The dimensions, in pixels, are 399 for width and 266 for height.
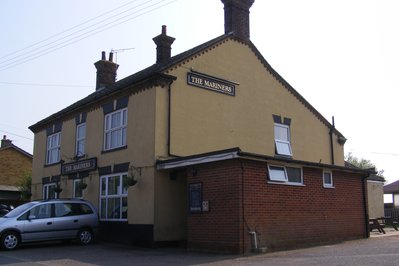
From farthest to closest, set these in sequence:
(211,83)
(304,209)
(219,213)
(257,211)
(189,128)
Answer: (211,83)
(189,128)
(304,209)
(219,213)
(257,211)

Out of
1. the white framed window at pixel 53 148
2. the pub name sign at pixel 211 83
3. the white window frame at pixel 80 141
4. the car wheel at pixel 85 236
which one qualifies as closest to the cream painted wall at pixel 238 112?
the pub name sign at pixel 211 83

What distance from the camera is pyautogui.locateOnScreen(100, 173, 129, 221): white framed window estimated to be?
1889 centimetres

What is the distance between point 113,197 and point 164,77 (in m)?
5.43

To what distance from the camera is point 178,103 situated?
18.3 m

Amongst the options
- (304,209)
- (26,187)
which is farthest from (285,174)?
(26,187)

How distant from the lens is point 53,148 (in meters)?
25.9

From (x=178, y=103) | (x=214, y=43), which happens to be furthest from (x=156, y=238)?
(x=214, y=43)

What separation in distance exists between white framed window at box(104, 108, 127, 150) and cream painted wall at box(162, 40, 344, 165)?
2742 millimetres

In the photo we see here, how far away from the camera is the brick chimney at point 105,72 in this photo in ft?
93.8

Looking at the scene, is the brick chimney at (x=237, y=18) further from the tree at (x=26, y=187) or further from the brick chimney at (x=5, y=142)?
the brick chimney at (x=5, y=142)

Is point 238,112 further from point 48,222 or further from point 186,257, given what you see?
point 48,222

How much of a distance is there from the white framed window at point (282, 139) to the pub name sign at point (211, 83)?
3281 mm

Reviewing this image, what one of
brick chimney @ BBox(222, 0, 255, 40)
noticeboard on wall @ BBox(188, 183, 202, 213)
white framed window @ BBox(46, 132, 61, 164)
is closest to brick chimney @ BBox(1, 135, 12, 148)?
white framed window @ BBox(46, 132, 61, 164)

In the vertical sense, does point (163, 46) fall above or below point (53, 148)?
above
